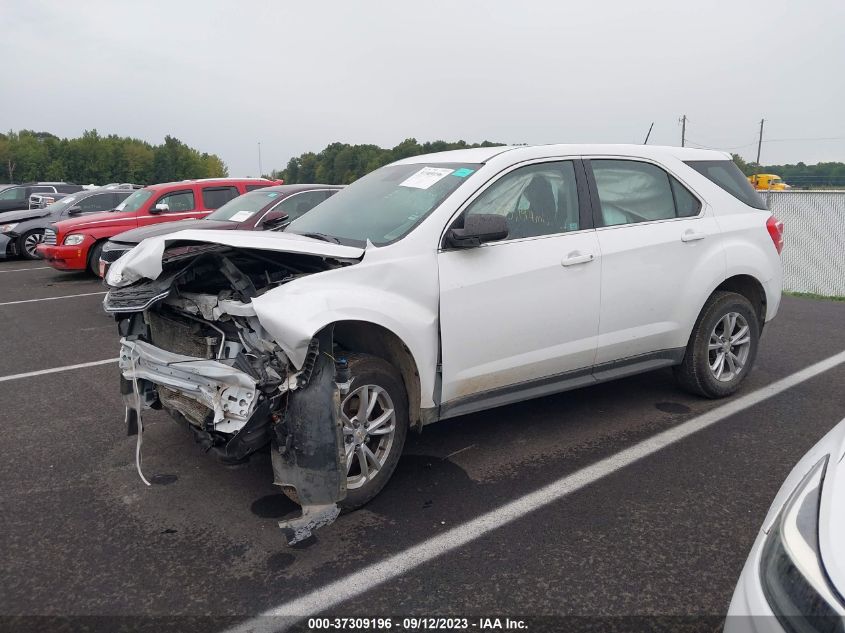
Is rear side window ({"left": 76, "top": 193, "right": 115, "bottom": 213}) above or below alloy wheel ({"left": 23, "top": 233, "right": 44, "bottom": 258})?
above

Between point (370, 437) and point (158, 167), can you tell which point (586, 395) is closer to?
point (370, 437)

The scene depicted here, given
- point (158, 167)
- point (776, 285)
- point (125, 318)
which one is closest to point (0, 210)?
point (125, 318)

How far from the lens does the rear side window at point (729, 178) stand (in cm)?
504

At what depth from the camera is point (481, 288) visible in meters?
3.79

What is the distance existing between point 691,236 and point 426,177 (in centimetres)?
195

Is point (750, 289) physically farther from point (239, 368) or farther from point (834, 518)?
point (239, 368)

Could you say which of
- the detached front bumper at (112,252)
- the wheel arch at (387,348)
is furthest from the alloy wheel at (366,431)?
the detached front bumper at (112,252)

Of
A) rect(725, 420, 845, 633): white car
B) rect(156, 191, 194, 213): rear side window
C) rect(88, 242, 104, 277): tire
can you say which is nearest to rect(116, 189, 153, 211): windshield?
rect(156, 191, 194, 213): rear side window

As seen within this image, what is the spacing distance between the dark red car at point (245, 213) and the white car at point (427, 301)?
428 centimetres

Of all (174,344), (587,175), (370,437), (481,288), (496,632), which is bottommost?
(496,632)

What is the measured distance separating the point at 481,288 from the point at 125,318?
203 cm

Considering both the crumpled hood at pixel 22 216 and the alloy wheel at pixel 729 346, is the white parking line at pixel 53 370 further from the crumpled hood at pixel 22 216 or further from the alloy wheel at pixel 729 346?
the crumpled hood at pixel 22 216

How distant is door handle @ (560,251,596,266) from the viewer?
4.11 metres

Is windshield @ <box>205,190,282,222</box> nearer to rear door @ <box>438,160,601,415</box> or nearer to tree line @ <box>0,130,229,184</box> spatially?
rear door @ <box>438,160,601,415</box>
